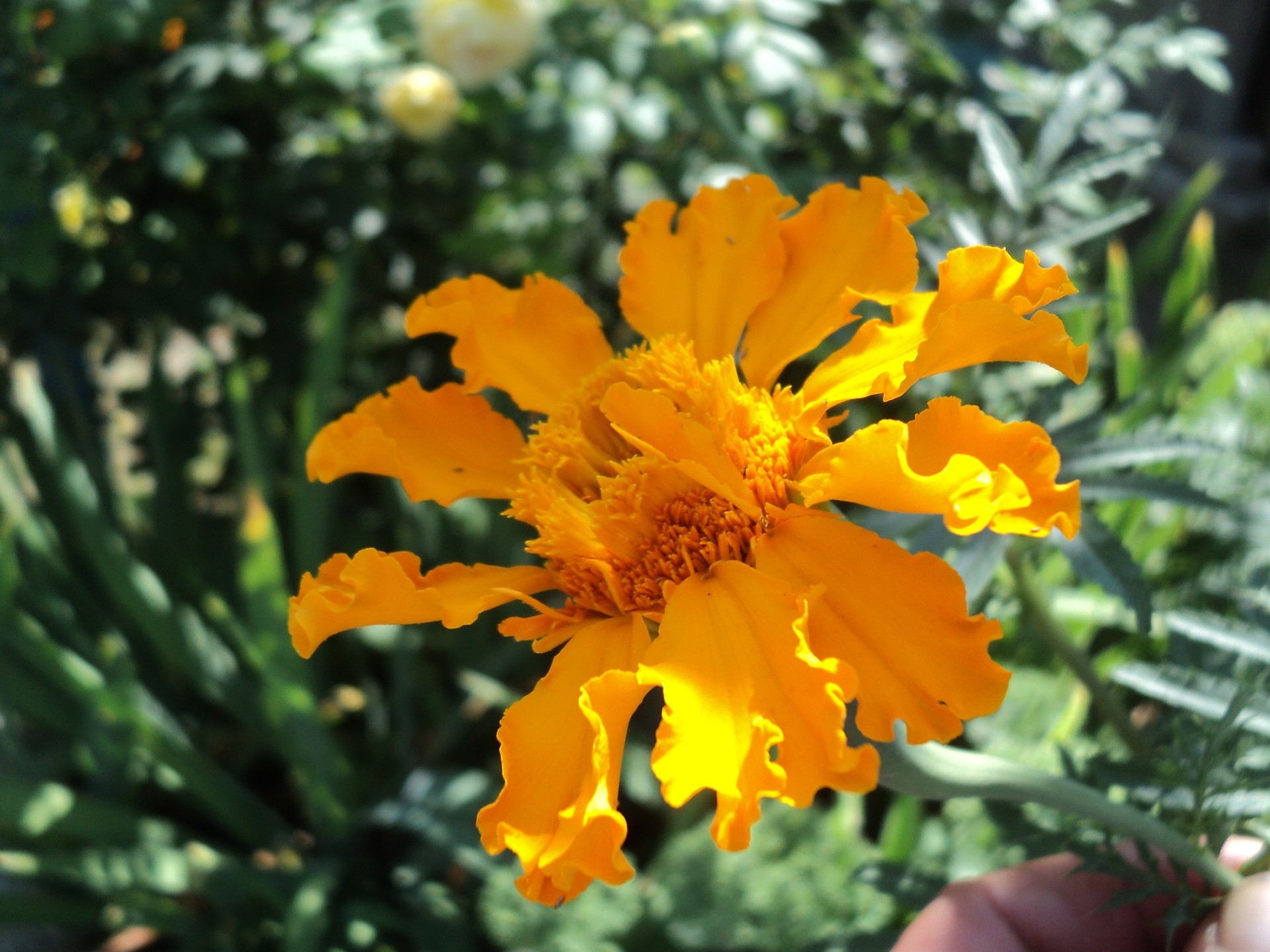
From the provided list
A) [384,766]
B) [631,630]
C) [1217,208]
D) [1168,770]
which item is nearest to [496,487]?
[631,630]

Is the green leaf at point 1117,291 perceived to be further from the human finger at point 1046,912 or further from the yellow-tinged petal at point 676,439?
the yellow-tinged petal at point 676,439

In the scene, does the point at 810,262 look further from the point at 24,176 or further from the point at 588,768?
the point at 24,176

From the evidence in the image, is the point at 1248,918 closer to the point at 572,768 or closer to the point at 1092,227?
the point at 572,768

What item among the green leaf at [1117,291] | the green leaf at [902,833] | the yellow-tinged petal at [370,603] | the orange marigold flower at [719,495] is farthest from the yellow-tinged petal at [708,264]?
the green leaf at [1117,291]

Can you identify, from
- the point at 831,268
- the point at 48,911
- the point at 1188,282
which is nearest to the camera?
the point at 831,268

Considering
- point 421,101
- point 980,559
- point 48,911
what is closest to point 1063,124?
point 980,559

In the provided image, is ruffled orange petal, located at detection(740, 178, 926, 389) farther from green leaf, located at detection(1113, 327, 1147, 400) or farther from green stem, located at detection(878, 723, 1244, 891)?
green leaf, located at detection(1113, 327, 1147, 400)

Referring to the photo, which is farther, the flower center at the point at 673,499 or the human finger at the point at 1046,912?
the human finger at the point at 1046,912

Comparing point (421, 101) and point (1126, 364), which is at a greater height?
point (421, 101)

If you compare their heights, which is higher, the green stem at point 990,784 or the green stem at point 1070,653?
the green stem at point 990,784
